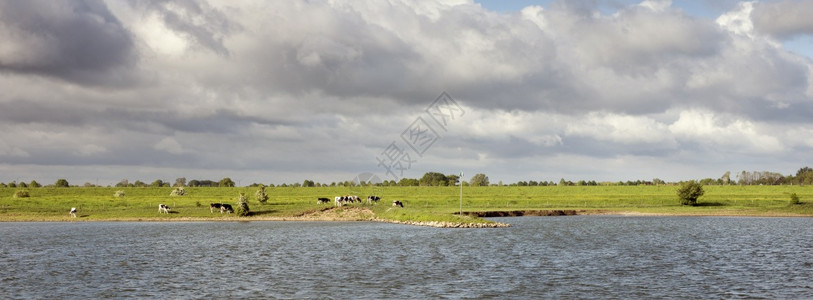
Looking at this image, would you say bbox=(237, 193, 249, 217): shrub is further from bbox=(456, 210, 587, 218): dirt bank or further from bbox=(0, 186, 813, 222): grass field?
bbox=(456, 210, 587, 218): dirt bank

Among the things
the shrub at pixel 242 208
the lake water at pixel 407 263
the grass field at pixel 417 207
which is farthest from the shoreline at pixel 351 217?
the lake water at pixel 407 263

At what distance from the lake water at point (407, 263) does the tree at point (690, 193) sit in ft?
122

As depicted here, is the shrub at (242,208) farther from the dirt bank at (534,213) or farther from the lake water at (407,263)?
the dirt bank at (534,213)

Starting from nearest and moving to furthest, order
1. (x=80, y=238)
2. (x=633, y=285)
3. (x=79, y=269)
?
(x=633, y=285)
(x=79, y=269)
(x=80, y=238)

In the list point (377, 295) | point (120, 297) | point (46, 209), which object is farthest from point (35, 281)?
point (46, 209)

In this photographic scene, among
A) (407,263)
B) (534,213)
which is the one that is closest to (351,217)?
(534,213)

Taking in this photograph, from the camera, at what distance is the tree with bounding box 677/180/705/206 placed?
114500 millimetres

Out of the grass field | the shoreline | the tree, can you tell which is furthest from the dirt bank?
the tree

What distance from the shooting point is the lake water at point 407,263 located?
34.8 m

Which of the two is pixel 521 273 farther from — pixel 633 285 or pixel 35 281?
pixel 35 281

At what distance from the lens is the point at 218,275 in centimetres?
4059

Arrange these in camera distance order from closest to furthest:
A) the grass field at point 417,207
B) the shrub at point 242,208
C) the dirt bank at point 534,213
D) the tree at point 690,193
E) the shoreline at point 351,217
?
the shoreline at point 351,217, the shrub at point 242,208, the grass field at point 417,207, the dirt bank at point 534,213, the tree at point 690,193

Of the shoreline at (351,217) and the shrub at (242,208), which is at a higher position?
the shrub at (242,208)

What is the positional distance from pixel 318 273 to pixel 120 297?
Answer: 1204 cm
